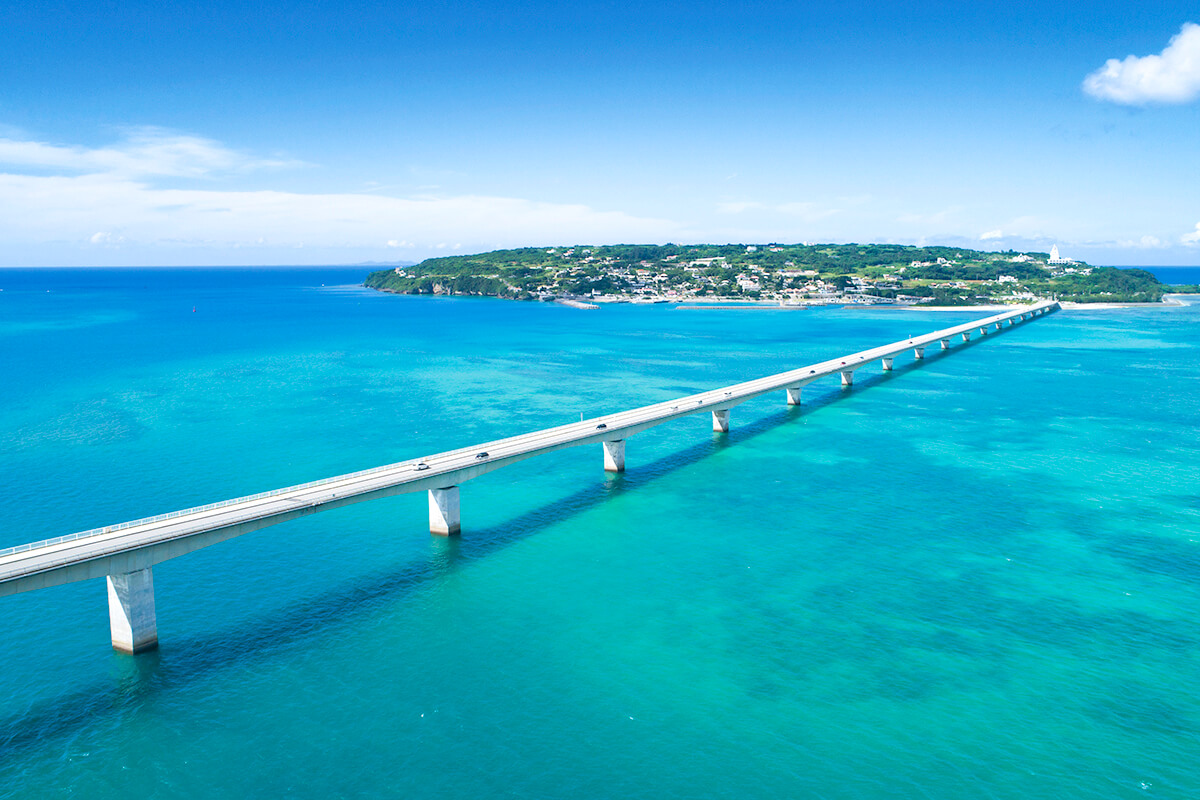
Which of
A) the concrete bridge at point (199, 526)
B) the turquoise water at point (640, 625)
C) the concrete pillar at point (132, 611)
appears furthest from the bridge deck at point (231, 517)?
the turquoise water at point (640, 625)

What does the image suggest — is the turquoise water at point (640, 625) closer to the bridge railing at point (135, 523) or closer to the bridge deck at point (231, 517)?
the bridge deck at point (231, 517)

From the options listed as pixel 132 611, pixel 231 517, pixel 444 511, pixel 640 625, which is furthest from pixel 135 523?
pixel 640 625

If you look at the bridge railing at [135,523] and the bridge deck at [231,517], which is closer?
the bridge deck at [231,517]

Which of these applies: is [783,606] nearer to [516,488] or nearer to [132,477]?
[516,488]

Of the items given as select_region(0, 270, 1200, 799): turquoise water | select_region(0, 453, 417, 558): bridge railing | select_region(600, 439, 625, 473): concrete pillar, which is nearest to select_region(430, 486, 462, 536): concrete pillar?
select_region(0, 270, 1200, 799): turquoise water

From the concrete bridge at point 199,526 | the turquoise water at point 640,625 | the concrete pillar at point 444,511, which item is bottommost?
the turquoise water at point 640,625

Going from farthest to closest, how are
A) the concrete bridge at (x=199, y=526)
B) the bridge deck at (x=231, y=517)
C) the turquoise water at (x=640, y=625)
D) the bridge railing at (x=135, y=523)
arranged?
the bridge railing at (x=135, y=523), the concrete bridge at (x=199, y=526), the bridge deck at (x=231, y=517), the turquoise water at (x=640, y=625)

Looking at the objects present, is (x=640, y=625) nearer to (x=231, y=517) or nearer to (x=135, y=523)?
(x=231, y=517)
